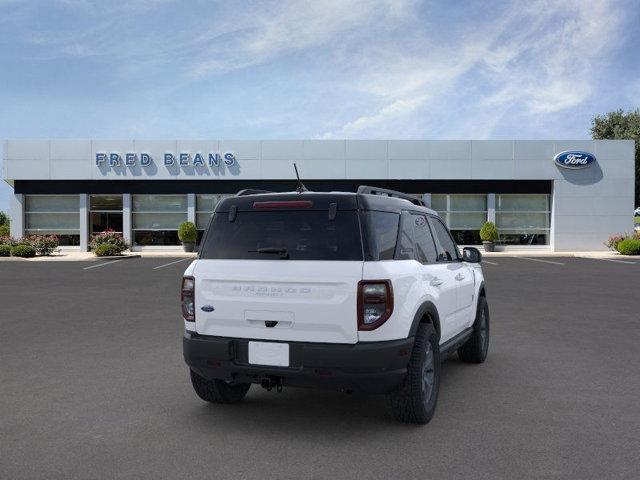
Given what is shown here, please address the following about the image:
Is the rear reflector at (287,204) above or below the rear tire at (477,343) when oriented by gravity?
above

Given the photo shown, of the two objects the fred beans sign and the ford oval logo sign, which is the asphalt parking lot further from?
the ford oval logo sign

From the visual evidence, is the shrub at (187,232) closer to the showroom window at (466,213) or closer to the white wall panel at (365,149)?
the white wall panel at (365,149)

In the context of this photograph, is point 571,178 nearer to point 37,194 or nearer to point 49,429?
point 37,194

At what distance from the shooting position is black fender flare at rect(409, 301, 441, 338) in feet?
14.2

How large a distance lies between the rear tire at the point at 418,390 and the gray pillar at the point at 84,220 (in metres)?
31.5

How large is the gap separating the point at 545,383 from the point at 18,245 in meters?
28.5

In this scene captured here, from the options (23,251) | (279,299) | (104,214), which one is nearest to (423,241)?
(279,299)

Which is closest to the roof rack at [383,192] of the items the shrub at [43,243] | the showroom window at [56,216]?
the shrub at [43,243]

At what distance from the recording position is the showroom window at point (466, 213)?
33500mm

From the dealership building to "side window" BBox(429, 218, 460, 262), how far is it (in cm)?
2618

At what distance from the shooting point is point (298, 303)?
13.6 feet

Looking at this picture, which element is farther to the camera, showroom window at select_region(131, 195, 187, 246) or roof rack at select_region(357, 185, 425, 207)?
showroom window at select_region(131, 195, 187, 246)

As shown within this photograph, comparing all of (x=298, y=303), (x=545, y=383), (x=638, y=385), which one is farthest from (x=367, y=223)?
(x=638, y=385)

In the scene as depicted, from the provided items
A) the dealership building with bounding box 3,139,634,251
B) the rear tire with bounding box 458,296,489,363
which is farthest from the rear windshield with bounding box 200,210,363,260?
the dealership building with bounding box 3,139,634,251
